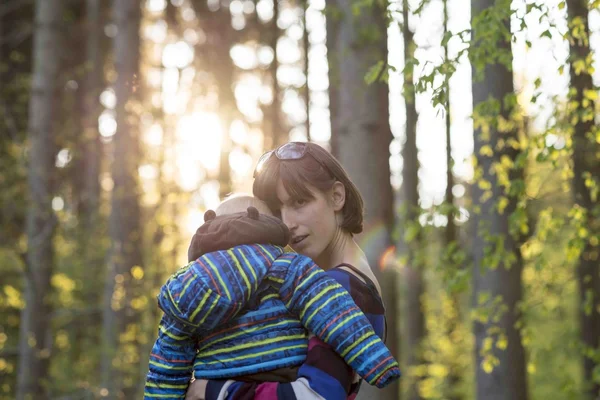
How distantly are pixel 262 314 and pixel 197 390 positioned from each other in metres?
0.34

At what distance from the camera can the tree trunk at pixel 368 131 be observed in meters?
6.33

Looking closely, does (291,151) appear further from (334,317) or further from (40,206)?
(40,206)

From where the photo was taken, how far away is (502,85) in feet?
21.7

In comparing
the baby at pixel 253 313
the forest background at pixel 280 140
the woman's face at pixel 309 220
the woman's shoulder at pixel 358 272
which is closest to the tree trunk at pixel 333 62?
the forest background at pixel 280 140

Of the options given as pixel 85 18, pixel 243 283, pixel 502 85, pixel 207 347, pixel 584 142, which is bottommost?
pixel 207 347

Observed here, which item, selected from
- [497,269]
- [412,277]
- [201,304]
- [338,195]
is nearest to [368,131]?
[497,269]

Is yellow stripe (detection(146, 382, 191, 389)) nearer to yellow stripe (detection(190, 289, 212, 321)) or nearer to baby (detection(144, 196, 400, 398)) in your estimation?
baby (detection(144, 196, 400, 398))

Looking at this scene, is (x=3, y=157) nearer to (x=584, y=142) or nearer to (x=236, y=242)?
(x=584, y=142)

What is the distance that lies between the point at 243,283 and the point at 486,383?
525 centimetres

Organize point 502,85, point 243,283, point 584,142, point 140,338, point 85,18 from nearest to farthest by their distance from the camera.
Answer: point 243,283
point 502,85
point 584,142
point 140,338
point 85,18

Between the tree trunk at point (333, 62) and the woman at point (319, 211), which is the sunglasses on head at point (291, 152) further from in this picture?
the tree trunk at point (333, 62)

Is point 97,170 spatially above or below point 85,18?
below

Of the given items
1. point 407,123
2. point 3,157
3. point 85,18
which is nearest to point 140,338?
point 3,157

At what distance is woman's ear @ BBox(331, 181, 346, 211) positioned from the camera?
120 inches
